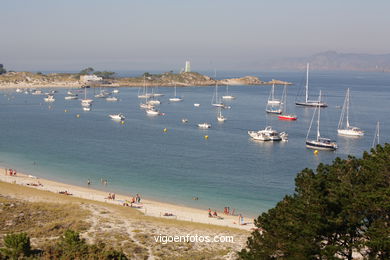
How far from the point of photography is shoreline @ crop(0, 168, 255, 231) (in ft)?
113

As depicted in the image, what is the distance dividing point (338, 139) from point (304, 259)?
64023mm

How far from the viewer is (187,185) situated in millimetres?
46688

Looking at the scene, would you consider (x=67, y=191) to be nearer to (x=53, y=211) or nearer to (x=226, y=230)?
(x=53, y=211)

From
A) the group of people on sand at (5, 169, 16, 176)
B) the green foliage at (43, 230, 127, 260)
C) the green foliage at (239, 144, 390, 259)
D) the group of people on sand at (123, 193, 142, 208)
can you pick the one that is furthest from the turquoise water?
the green foliage at (239, 144, 390, 259)

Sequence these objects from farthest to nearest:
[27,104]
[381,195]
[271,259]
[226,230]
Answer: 1. [27,104]
2. [226,230]
3. [271,259]
4. [381,195]

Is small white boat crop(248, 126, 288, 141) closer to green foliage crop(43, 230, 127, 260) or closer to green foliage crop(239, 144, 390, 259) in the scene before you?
green foliage crop(43, 230, 127, 260)

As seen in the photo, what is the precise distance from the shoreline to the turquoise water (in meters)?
1.93

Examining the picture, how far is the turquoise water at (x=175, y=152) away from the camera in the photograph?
45.7m

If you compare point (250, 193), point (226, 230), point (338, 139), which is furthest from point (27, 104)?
point (226, 230)

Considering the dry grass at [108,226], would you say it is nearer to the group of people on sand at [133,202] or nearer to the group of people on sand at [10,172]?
the group of people on sand at [133,202]

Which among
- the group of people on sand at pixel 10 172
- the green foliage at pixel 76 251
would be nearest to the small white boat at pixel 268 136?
the group of people on sand at pixel 10 172

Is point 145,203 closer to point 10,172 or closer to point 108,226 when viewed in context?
point 108,226

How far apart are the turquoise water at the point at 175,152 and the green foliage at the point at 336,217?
21248mm

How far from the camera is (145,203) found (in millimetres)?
40125
